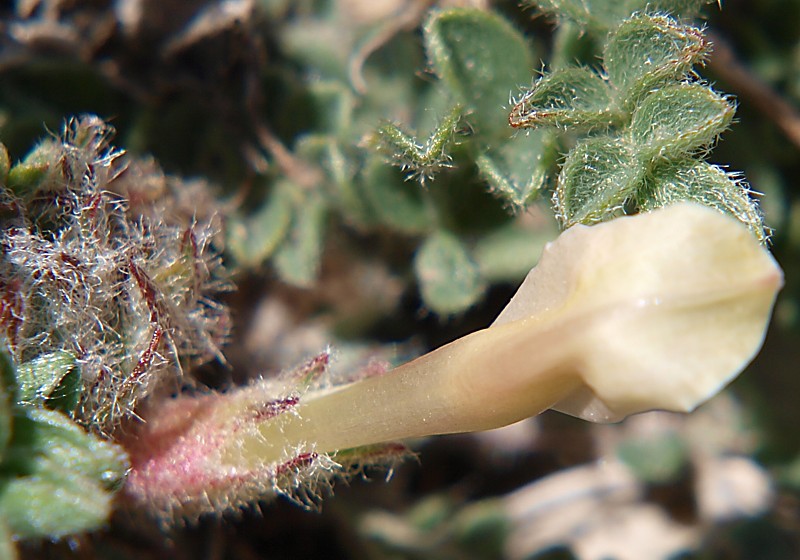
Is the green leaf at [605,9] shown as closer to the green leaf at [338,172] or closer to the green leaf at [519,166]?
the green leaf at [519,166]

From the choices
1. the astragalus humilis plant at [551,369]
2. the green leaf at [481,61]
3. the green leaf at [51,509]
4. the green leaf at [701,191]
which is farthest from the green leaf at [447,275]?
the green leaf at [51,509]

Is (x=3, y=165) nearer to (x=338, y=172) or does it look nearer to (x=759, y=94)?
(x=338, y=172)

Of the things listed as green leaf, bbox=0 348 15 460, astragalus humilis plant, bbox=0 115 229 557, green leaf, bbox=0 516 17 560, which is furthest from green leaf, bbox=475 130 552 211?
green leaf, bbox=0 516 17 560

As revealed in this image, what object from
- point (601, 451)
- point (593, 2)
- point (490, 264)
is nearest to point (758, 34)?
point (593, 2)

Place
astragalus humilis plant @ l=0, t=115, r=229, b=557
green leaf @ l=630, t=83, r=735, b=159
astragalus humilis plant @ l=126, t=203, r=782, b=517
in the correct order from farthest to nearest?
green leaf @ l=630, t=83, r=735, b=159, astragalus humilis plant @ l=0, t=115, r=229, b=557, astragalus humilis plant @ l=126, t=203, r=782, b=517

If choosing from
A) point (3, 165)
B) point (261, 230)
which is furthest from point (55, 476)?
point (261, 230)

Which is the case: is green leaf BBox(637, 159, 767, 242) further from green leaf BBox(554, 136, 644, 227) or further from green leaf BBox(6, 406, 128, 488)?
green leaf BBox(6, 406, 128, 488)
